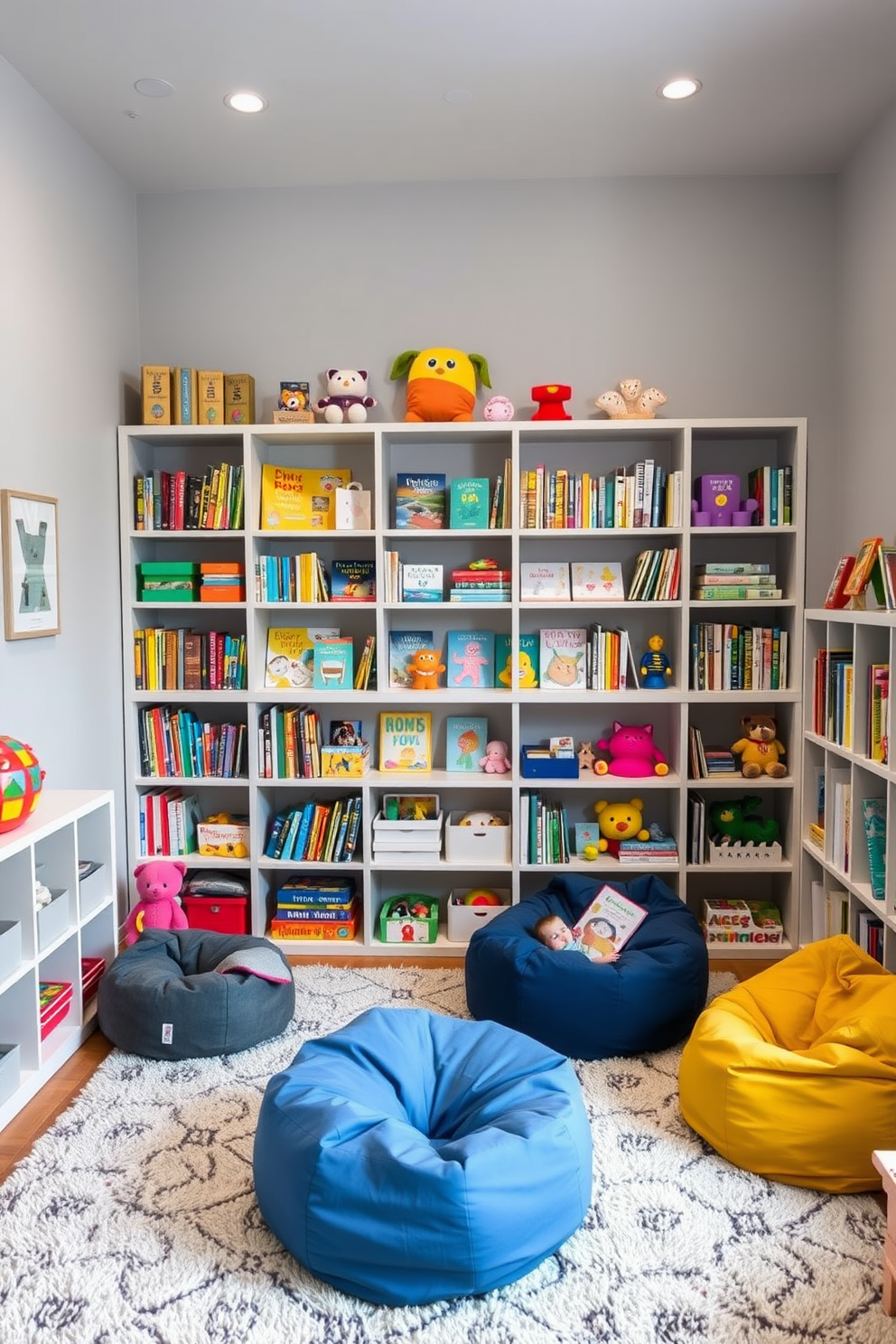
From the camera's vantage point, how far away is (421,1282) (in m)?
1.75

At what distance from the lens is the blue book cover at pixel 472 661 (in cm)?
363

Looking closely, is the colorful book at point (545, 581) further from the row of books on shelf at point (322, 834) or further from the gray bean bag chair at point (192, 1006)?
the gray bean bag chair at point (192, 1006)

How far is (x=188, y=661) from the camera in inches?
140

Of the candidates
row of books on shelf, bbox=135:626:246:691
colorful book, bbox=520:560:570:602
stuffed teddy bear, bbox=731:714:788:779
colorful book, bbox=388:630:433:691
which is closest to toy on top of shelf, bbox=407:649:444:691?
colorful book, bbox=388:630:433:691

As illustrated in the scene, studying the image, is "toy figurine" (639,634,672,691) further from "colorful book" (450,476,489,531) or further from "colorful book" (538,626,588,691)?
"colorful book" (450,476,489,531)

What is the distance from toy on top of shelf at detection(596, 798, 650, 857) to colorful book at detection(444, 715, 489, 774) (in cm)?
50

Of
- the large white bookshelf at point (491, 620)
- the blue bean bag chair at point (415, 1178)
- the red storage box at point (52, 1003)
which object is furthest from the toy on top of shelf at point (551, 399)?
the red storage box at point (52, 1003)

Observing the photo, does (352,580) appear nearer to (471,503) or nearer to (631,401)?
(471,503)

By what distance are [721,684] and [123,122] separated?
9.08ft

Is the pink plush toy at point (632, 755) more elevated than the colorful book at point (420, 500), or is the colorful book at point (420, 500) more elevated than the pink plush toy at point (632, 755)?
the colorful book at point (420, 500)

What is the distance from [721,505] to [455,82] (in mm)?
1602

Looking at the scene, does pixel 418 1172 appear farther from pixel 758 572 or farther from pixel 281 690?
pixel 758 572

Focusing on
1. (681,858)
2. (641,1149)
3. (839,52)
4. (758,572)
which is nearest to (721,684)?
(758,572)

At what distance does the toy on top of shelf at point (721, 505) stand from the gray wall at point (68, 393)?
212cm
